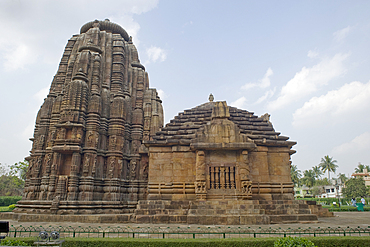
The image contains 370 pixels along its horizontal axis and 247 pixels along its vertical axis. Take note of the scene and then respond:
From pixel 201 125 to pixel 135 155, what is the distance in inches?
340

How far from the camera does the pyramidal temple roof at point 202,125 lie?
50.0 ft

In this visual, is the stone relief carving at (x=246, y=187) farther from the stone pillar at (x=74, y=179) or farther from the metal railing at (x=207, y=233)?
the stone pillar at (x=74, y=179)

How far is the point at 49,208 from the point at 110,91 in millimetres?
10775

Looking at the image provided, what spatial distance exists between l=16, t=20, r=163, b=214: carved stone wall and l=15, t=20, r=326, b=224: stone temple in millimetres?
83

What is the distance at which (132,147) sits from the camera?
74.8ft

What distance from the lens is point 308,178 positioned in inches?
3307

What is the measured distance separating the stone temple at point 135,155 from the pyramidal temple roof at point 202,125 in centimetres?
7

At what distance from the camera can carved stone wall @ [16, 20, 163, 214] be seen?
60.0 feet

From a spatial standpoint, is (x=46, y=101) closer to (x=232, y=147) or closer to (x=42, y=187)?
(x=42, y=187)

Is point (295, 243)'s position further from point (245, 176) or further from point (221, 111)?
point (221, 111)

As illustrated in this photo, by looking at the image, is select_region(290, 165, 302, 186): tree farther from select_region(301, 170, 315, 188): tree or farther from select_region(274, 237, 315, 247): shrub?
select_region(274, 237, 315, 247): shrub

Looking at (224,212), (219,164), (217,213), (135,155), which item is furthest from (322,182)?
(217,213)

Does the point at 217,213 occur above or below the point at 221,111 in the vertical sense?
below

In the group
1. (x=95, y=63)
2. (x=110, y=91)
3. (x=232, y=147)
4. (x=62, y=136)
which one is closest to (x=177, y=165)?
(x=232, y=147)
